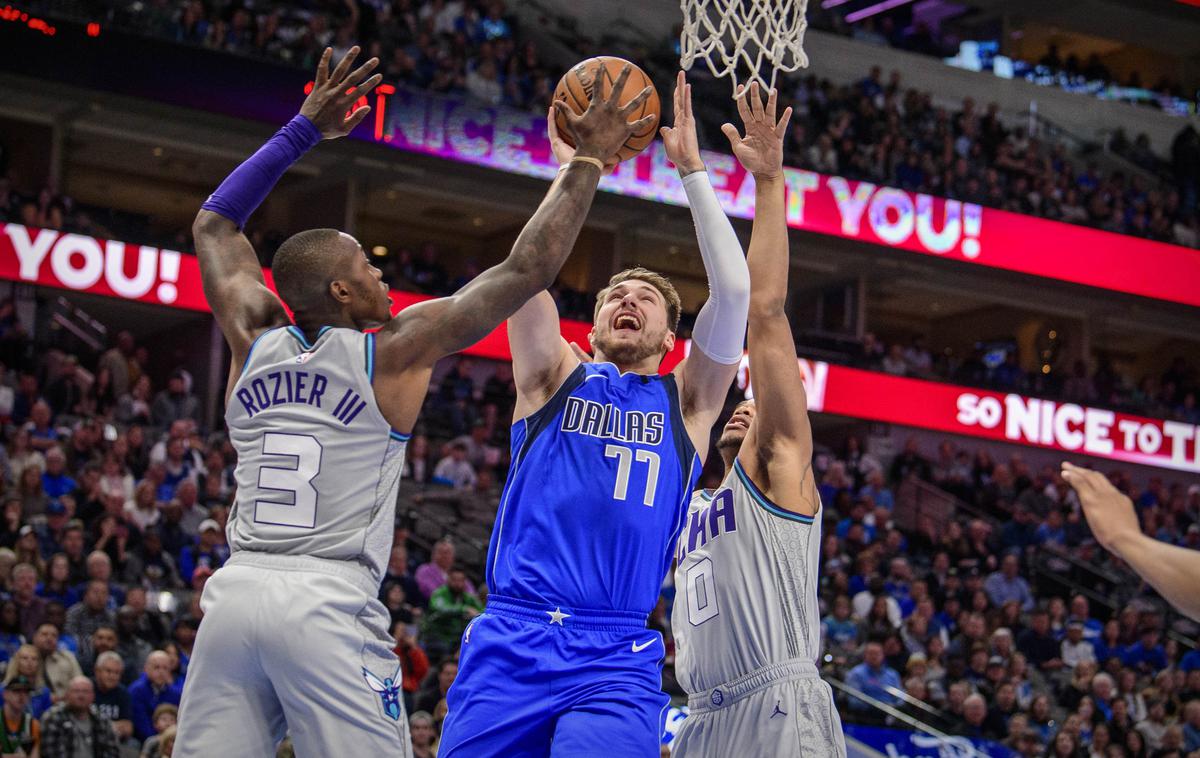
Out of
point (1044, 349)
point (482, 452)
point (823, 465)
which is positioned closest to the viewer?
point (482, 452)

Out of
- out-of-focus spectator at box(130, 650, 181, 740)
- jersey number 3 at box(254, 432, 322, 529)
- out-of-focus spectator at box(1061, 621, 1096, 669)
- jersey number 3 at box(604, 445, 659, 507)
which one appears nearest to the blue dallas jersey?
jersey number 3 at box(604, 445, 659, 507)

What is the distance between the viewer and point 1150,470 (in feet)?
94.3

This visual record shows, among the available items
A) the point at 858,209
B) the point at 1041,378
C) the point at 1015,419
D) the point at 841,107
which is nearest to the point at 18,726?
the point at 858,209

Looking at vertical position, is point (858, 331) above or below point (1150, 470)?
above

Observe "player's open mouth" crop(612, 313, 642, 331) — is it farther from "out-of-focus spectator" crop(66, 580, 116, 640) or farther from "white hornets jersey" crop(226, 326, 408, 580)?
"out-of-focus spectator" crop(66, 580, 116, 640)

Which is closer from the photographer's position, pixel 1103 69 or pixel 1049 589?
pixel 1049 589

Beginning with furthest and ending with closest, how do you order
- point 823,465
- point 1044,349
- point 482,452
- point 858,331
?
point 1044,349, point 858,331, point 823,465, point 482,452

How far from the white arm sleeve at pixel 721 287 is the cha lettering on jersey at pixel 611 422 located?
1.09 ft

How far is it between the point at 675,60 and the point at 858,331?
6.73 meters

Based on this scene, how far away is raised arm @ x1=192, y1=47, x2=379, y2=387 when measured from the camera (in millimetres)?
4207

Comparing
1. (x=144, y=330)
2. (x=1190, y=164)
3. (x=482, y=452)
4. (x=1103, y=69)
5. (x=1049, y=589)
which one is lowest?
(x=1049, y=589)

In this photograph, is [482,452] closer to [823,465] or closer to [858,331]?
[823,465]

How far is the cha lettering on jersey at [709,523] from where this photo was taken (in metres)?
4.89

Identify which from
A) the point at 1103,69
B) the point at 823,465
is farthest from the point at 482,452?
the point at 1103,69
